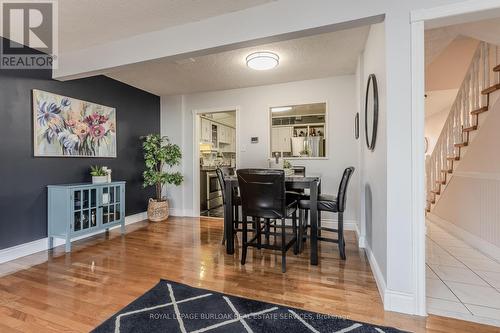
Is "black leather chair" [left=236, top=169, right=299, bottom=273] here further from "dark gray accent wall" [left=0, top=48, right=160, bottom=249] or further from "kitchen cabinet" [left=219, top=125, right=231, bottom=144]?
"kitchen cabinet" [left=219, top=125, right=231, bottom=144]

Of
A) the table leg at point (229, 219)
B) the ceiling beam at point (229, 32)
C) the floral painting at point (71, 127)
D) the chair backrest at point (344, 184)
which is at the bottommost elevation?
the table leg at point (229, 219)

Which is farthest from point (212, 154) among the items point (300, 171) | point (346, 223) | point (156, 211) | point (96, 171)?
Result: point (346, 223)

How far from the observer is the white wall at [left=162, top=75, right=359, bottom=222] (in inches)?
151

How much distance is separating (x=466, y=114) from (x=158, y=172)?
476 centimetres

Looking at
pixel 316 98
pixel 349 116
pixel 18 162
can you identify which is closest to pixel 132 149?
pixel 18 162

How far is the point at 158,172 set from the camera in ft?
14.5

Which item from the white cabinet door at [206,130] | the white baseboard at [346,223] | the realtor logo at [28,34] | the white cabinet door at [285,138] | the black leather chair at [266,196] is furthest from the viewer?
the white cabinet door at [285,138]

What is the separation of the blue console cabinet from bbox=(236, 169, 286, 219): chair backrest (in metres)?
2.09

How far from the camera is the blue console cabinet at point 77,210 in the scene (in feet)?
9.38

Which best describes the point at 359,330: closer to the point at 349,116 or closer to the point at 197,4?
the point at 197,4

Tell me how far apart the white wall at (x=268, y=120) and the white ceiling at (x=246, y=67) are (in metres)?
0.18

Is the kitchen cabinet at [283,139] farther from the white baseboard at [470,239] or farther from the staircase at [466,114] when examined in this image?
the white baseboard at [470,239]

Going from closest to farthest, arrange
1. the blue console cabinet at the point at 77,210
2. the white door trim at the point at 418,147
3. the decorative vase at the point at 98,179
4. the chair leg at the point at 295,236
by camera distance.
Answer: the white door trim at the point at 418,147 < the chair leg at the point at 295,236 < the blue console cabinet at the point at 77,210 < the decorative vase at the point at 98,179

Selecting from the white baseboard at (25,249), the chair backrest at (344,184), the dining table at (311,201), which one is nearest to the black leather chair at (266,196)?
the dining table at (311,201)
